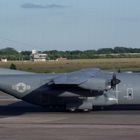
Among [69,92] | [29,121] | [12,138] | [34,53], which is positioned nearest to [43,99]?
[69,92]

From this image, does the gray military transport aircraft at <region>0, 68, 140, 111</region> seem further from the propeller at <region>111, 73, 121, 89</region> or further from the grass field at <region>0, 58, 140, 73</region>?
the grass field at <region>0, 58, 140, 73</region>

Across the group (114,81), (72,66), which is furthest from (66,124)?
(72,66)

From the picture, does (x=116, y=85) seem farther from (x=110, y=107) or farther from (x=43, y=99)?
(x=43, y=99)

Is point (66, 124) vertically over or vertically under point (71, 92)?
under

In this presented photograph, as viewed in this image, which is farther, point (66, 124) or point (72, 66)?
point (72, 66)

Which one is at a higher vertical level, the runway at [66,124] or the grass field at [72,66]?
the grass field at [72,66]

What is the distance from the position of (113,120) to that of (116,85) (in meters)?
4.17

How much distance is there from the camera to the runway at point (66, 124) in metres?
21.4

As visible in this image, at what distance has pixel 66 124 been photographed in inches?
A: 999

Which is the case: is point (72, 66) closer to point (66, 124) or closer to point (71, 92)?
point (71, 92)

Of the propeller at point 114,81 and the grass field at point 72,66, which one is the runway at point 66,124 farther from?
the grass field at point 72,66

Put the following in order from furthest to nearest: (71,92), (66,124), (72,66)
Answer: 1. (72,66)
2. (71,92)
3. (66,124)

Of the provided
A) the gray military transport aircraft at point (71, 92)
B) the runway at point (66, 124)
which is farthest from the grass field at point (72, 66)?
the runway at point (66, 124)

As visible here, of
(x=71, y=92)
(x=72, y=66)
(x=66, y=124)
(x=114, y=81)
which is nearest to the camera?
(x=66, y=124)
